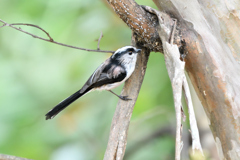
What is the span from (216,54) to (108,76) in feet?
2.16

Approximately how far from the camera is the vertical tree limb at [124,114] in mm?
1274

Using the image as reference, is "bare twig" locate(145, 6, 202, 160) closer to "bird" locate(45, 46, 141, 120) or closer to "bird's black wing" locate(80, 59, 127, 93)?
"bird" locate(45, 46, 141, 120)

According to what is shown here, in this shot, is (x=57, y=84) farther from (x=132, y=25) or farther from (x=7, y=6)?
(x=132, y=25)

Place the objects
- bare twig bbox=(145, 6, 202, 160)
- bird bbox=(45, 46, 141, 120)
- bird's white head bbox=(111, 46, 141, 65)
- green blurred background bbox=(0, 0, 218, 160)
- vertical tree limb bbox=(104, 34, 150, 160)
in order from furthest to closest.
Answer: green blurred background bbox=(0, 0, 218, 160) < bird bbox=(45, 46, 141, 120) < bird's white head bbox=(111, 46, 141, 65) < vertical tree limb bbox=(104, 34, 150, 160) < bare twig bbox=(145, 6, 202, 160)

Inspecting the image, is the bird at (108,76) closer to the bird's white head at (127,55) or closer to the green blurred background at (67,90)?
the bird's white head at (127,55)

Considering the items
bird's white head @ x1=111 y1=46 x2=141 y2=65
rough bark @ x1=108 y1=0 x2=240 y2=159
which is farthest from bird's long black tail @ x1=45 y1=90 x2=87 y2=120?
rough bark @ x1=108 y1=0 x2=240 y2=159

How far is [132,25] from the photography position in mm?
1219

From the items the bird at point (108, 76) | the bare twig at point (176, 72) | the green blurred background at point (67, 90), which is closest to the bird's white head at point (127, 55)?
the bird at point (108, 76)

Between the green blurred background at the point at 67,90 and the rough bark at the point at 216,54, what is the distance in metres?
0.95

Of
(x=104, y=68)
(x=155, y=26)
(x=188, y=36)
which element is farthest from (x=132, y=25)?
(x=104, y=68)

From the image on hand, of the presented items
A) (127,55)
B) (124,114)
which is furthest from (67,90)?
(124,114)

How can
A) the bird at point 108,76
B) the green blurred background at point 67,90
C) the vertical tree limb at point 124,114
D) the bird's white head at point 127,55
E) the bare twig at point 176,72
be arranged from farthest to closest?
the green blurred background at point 67,90 → the bird at point 108,76 → the bird's white head at point 127,55 → the vertical tree limb at point 124,114 → the bare twig at point 176,72

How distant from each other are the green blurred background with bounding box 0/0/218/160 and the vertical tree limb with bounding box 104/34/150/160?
71 centimetres

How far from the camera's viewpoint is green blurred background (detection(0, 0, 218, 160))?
2176mm
